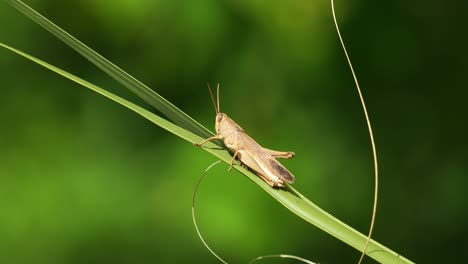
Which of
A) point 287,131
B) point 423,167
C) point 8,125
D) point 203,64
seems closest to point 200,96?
point 203,64

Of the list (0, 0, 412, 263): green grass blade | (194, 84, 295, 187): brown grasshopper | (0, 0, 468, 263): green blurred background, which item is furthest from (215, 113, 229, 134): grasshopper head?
(0, 0, 468, 263): green blurred background

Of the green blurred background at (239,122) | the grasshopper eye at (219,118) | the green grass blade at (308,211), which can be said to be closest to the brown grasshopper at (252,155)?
the grasshopper eye at (219,118)

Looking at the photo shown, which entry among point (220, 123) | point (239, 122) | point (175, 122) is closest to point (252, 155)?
point (220, 123)

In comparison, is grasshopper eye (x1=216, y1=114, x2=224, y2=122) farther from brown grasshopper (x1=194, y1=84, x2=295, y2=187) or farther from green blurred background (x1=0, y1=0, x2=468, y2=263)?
green blurred background (x1=0, y1=0, x2=468, y2=263)

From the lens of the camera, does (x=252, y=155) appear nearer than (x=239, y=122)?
Yes

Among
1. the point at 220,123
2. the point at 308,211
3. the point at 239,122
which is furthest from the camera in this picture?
the point at 239,122

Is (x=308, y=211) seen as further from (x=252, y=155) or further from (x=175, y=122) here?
(x=252, y=155)

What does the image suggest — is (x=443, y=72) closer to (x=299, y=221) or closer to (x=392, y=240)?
(x=392, y=240)
